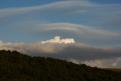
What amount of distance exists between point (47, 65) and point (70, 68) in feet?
12.1

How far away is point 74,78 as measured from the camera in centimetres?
4394

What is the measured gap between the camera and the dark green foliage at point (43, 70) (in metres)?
40.3

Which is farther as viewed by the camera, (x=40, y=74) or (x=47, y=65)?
(x=47, y=65)

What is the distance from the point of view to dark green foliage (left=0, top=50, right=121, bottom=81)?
4034 cm

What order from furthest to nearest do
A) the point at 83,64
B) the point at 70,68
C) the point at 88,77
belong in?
the point at 83,64, the point at 70,68, the point at 88,77

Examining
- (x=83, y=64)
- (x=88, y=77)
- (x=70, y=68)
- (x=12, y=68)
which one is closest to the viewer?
(x=12, y=68)

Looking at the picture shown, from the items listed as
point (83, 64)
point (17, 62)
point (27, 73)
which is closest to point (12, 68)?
point (27, 73)

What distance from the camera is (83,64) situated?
53312mm

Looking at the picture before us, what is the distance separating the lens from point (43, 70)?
44188 millimetres

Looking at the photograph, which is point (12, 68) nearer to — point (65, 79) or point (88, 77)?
point (65, 79)

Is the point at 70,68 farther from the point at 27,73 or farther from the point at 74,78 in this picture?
the point at 27,73

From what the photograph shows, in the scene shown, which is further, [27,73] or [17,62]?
[17,62]

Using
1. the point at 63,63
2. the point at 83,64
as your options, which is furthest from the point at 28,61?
the point at 83,64

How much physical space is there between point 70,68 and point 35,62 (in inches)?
165
